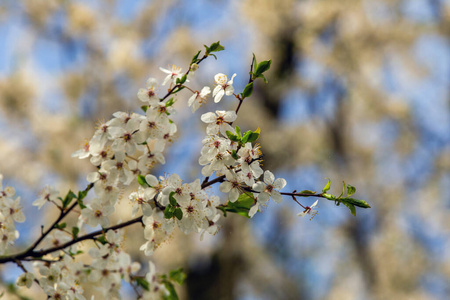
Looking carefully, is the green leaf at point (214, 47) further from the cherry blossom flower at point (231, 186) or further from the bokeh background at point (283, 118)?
the bokeh background at point (283, 118)

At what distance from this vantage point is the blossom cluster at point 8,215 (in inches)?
35.9

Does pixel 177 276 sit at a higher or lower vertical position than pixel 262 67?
lower

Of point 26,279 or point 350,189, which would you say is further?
point 26,279

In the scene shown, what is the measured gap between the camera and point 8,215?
0.94 meters

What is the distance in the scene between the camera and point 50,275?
91 centimetres

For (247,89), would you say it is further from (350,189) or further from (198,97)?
(350,189)

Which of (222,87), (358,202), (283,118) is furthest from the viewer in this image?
(283,118)

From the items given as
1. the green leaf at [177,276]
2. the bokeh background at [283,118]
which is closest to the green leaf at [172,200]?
the green leaf at [177,276]

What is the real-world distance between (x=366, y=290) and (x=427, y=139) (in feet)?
7.37

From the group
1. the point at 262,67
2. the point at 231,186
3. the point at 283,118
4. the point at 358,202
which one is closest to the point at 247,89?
the point at 262,67

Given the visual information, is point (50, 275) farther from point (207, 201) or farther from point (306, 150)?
point (306, 150)

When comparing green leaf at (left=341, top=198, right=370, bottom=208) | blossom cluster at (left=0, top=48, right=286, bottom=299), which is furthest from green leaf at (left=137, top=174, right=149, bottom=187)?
green leaf at (left=341, top=198, right=370, bottom=208)

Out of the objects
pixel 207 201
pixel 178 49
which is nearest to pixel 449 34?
pixel 178 49

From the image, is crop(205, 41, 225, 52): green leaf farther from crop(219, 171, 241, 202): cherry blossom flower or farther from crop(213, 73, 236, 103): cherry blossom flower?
crop(219, 171, 241, 202): cherry blossom flower
